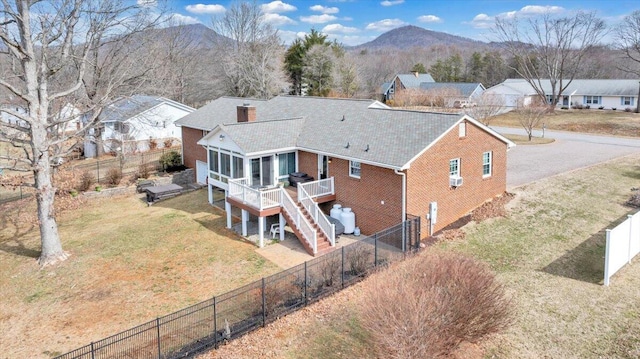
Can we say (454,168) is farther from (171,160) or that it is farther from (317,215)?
(171,160)

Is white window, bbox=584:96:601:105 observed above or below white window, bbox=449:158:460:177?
above

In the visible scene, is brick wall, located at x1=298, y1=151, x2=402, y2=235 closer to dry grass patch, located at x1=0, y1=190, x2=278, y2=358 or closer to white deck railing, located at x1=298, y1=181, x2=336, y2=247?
white deck railing, located at x1=298, y1=181, x2=336, y2=247

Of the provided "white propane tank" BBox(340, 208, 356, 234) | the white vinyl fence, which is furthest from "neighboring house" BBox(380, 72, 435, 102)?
the white vinyl fence

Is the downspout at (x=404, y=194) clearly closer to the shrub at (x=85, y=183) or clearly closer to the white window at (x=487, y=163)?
the white window at (x=487, y=163)

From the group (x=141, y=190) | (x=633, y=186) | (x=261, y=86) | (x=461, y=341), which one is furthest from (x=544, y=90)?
(x=461, y=341)

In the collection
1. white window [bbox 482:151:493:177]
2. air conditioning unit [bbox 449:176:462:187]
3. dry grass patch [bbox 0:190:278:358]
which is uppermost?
white window [bbox 482:151:493:177]

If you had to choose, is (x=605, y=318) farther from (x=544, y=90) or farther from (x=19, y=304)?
(x=544, y=90)

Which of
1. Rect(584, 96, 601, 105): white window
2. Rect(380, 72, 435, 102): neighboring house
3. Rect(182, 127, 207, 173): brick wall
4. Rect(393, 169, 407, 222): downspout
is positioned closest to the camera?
Rect(393, 169, 407, 222): downspout
